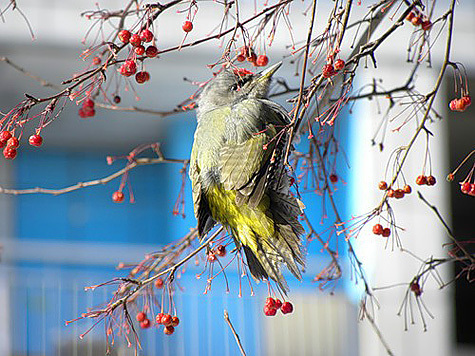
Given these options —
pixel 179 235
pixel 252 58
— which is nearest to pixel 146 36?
pixel 252 58

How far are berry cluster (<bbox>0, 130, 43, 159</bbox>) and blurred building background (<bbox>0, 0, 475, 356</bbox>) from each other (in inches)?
140

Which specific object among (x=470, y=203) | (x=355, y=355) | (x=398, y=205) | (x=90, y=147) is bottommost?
(x=355, y=355)

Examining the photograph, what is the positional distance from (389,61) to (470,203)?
3910 mm

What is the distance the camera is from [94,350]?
203 inches

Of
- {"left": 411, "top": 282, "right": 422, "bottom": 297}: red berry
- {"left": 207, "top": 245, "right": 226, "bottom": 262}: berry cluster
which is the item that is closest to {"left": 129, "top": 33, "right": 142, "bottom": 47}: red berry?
{"left": 207, "top": 245, "right": 226, "bottom": 262}: berry cluster

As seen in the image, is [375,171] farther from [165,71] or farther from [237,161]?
[237,161]

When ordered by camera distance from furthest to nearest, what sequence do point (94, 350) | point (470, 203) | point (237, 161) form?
point (470, 203) < point (94, 350) < point (237, 161)

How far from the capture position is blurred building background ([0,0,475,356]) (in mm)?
5914

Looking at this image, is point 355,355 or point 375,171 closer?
point 355,355

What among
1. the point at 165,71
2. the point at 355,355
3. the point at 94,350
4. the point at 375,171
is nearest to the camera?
the point at 94,350

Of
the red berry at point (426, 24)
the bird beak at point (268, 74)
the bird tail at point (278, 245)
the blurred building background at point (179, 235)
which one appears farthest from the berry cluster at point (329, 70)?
the blurred building background at point (179, 235)

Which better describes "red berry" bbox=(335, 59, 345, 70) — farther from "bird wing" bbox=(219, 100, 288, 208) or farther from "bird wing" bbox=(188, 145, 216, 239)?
"bird wing" bbox=(188, 145, 216, 239)

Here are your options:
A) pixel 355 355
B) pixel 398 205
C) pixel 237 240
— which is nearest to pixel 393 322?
pixel 355 355

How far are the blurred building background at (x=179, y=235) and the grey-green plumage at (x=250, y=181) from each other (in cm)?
340
